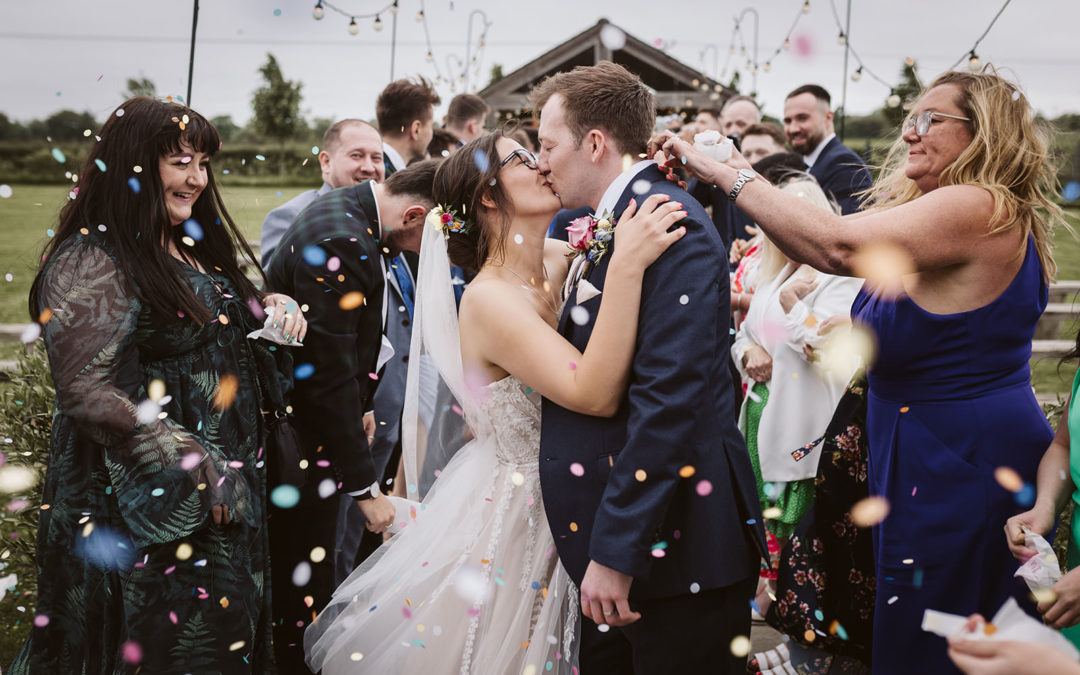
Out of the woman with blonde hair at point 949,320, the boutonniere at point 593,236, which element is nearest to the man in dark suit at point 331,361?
the boutonniere at point 593,236

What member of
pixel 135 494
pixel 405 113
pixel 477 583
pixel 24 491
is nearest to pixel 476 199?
pixel 477 583

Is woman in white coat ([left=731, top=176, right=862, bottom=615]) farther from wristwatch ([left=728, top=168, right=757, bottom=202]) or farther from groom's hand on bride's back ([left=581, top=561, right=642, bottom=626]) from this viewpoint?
groom's hand on bride's back ([left=581, top=561, right=642, bottom=626])

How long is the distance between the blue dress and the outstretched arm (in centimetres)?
84

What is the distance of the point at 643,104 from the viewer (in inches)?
83.0

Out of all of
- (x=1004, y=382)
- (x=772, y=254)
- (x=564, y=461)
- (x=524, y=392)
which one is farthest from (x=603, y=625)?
(x=772, y=254)

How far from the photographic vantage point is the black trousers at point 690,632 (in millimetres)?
1866

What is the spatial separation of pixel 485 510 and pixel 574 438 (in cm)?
53

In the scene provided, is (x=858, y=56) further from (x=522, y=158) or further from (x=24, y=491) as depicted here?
(x=24, y=491)

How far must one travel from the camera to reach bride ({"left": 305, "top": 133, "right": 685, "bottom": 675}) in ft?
7.17

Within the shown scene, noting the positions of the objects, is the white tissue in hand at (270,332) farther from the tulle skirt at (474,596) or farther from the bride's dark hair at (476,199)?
the tulle skirt at (474,596)

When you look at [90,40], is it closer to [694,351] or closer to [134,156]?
[134,156]

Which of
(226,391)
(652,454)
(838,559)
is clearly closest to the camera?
(652,454)

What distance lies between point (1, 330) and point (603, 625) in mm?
8375

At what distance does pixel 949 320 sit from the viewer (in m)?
2.04
